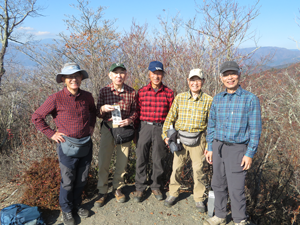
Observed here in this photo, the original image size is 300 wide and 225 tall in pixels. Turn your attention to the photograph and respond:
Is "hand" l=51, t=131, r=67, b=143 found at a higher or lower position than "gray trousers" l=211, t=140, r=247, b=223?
higher

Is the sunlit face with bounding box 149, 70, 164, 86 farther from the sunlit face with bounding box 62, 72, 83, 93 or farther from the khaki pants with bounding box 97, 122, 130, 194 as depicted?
the sunlit face with bounding box 62, 72, 83, 93

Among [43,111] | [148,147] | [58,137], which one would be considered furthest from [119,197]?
[43,111]

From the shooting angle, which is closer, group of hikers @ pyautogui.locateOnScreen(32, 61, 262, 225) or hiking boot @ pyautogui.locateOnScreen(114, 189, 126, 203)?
group of hikers @ pyautogui.locateOnScreen(32, 61, 262, 225)

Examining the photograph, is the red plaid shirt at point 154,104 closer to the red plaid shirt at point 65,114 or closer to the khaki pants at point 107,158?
the khaki pants at point 107,158

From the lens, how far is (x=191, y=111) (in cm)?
296

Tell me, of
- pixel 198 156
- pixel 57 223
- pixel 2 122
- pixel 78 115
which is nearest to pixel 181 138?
pixel 198 156

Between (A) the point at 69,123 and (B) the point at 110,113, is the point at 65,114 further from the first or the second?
(B) the point at 110,113

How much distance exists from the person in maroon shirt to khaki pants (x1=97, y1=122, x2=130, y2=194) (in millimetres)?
371

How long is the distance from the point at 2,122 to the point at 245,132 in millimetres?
9509

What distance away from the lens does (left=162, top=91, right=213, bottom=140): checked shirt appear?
2.93 metres

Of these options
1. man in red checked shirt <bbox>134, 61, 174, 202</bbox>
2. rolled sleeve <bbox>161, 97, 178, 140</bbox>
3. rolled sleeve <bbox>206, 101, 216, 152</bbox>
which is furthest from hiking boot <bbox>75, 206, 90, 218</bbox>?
rolled sleeve <bbox>206, 101, 216, 152</bbox>

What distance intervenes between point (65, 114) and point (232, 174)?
227 centimetres

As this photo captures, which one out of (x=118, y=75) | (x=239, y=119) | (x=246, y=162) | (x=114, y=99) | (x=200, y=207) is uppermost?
(x=118, y=75)

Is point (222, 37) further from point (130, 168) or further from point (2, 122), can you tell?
point (2, 122)
